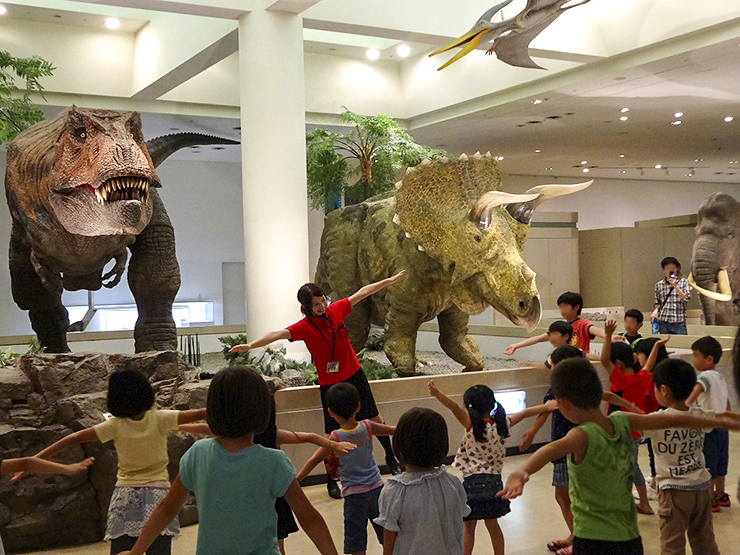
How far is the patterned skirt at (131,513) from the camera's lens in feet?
10.3

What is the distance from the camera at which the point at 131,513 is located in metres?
3.15

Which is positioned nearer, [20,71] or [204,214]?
[20,71]

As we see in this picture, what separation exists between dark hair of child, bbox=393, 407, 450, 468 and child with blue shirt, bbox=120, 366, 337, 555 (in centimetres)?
40

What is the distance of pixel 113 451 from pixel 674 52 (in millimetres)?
6115

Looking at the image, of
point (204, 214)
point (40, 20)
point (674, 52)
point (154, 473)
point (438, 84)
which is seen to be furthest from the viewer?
point (204, 214)

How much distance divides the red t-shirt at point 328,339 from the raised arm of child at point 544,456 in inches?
88.5

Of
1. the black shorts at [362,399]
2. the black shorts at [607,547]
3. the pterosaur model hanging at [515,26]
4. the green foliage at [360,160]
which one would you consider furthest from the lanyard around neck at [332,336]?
the pterosaur model hanging at [515,26]

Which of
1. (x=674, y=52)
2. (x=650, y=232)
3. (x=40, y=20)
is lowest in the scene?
(x=650, y=232)

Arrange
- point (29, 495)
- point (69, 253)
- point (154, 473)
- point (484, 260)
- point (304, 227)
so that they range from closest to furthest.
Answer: point (154, 473), point (29, 495), point (69, 253), point (484, 260), point (304, 227)

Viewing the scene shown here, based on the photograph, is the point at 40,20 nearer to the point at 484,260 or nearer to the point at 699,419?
the point at 484,260

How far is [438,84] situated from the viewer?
408 inches

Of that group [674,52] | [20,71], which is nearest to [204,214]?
[20,71]

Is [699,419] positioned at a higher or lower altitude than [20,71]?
lower

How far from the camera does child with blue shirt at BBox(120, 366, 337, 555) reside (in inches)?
95.0
